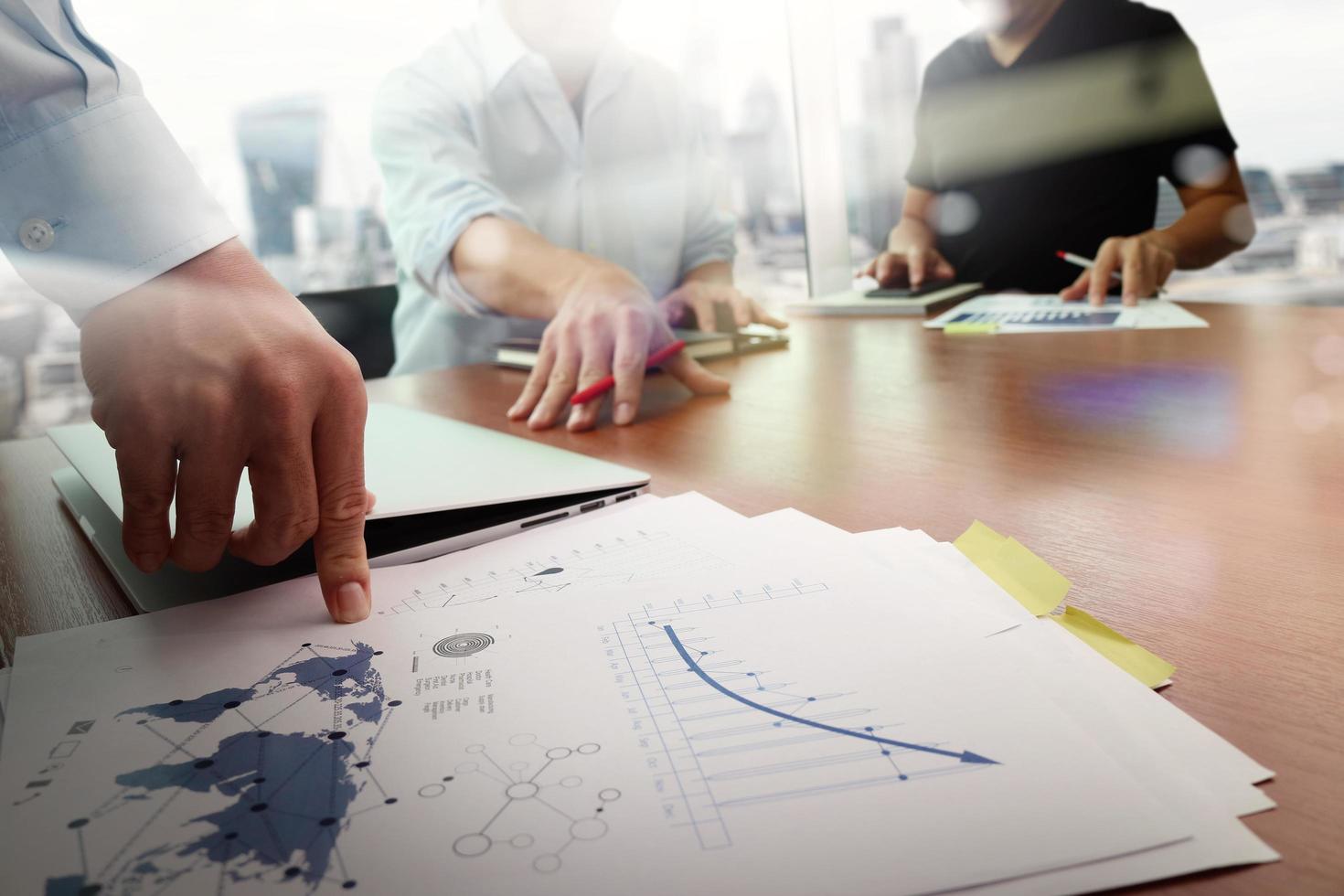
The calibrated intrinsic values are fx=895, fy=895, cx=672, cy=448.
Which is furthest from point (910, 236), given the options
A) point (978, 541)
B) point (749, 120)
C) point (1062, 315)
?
point (978, 541)

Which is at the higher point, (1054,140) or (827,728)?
(1054,140)

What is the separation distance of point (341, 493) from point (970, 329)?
0.90m

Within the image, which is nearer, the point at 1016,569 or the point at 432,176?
the point at 1016,569

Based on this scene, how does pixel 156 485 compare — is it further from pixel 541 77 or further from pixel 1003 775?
pixel 541 77

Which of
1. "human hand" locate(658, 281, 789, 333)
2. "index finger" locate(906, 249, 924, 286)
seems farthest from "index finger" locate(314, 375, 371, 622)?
"index finger" locate(906, 249, 924, 286)

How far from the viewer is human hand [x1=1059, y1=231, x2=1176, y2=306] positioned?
1.23 m

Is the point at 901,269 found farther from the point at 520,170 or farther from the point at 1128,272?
the point at 520,170

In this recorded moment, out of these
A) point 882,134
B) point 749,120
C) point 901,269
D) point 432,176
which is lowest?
point 901,269

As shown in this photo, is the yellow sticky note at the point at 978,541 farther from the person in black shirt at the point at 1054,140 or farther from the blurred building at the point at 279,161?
the blurred building at the point at 279,161

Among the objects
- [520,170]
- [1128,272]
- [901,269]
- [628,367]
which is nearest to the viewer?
[628,367]

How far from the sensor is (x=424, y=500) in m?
0.52

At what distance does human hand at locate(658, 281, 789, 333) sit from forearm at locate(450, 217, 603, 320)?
0.68 feet

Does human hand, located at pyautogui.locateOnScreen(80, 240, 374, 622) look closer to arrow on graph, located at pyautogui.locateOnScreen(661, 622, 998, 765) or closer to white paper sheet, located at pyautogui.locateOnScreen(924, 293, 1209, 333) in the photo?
arrow on graph, located at pyautogui.locateOnScreen(661, 622, 998, 765)

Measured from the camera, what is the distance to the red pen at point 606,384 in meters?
0.84
